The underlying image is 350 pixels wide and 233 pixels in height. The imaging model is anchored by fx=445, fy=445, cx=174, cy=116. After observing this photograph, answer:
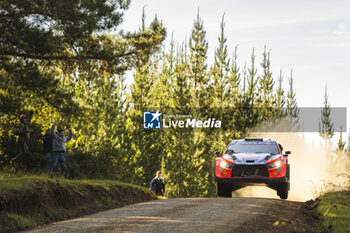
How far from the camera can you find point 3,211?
32.7 ft

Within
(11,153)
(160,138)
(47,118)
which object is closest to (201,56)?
(160,138)

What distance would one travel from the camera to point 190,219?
990 cm

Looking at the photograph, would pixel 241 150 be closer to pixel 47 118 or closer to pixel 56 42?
pixel 56 42

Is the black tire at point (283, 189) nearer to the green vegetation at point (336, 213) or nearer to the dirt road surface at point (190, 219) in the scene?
the green vegetation at point (336, 213)

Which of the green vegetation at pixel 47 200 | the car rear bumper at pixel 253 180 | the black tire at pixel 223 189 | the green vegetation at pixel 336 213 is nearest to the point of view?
the green vegetation at pixel 336 213

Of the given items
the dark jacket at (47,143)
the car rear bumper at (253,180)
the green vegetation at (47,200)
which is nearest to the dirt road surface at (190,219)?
the green vegetation at (47,200)

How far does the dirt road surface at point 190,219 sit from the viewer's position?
8797mm

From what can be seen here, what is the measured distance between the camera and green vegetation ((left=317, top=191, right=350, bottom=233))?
9.05m

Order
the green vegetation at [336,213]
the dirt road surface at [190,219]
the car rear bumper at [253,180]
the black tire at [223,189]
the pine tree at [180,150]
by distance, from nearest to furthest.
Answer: the dirt road surface at [190,219] < the green vegetation at [336,213] < the car rear bumper at [253,180] < the black tire at [223,189] < the pine tree at [180,150]

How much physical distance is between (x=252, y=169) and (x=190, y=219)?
514cm

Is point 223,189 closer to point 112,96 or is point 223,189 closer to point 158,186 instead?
point 158,186

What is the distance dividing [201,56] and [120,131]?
13.0m

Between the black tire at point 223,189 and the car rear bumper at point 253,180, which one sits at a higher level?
the car rear bumper at point 253,180

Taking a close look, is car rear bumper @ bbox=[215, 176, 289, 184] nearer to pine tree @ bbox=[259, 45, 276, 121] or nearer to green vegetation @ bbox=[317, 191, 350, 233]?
green vegetation @ bbox=[317, 191, 350, 233]
